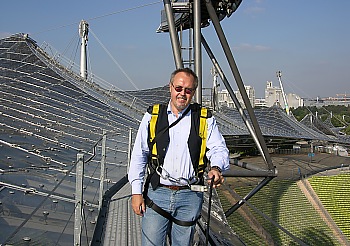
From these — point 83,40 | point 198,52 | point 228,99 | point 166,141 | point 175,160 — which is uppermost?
point 228,99

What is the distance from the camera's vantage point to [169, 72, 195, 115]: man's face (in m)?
2.36

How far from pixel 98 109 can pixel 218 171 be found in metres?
10.4

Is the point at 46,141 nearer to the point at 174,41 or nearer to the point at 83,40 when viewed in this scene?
the point at 174,41

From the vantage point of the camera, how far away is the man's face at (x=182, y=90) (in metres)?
2.36

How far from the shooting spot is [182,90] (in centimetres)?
237

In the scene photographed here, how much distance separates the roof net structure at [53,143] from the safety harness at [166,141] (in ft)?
1.85

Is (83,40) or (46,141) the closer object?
(46,141)

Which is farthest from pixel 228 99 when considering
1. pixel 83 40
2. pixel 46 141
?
pixel 46 141

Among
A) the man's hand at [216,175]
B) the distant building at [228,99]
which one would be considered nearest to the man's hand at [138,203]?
the man's hand at [216,175]

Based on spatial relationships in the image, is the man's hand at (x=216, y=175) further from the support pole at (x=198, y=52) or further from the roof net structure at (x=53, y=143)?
the support pole at (x=198, y=52)

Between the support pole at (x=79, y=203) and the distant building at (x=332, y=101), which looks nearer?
the support pole at (x=79, y=203)

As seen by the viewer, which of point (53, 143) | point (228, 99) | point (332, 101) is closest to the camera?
point (53, 143)

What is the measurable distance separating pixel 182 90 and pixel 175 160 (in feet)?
1.31

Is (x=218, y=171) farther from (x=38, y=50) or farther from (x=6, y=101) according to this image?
(x=38, y=50)
